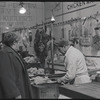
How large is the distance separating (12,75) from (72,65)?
1736 mm

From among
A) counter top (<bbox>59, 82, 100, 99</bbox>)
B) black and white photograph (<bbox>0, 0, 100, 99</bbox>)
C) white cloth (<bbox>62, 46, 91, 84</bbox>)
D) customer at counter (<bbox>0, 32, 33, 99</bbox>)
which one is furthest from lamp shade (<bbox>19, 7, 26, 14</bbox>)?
counter top (<bbox>59, 82, 100, 99</bbox>)

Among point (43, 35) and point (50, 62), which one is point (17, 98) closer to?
point (50, 62)

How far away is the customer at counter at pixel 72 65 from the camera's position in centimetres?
383

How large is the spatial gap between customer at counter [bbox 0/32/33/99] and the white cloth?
4.49 ft

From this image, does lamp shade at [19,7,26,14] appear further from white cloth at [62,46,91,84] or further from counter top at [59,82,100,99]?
counter top at [59,82,100,99]

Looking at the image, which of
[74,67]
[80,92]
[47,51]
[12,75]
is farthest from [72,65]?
[12,75]

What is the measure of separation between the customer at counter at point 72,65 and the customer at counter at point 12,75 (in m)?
1.30

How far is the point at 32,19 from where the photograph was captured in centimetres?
364

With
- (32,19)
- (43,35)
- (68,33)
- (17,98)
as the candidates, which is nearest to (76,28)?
(68,33)

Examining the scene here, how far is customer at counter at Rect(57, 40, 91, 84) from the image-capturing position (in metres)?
3.83

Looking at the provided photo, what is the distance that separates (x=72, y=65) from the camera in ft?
12.6

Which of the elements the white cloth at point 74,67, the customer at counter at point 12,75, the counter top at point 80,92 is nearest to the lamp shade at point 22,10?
the customer at counter at point 12,75

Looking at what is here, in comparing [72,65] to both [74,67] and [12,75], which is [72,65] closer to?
[74,67]

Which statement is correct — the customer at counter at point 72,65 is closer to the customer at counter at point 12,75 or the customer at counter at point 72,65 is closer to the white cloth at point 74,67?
the white cloth at point 74,67
